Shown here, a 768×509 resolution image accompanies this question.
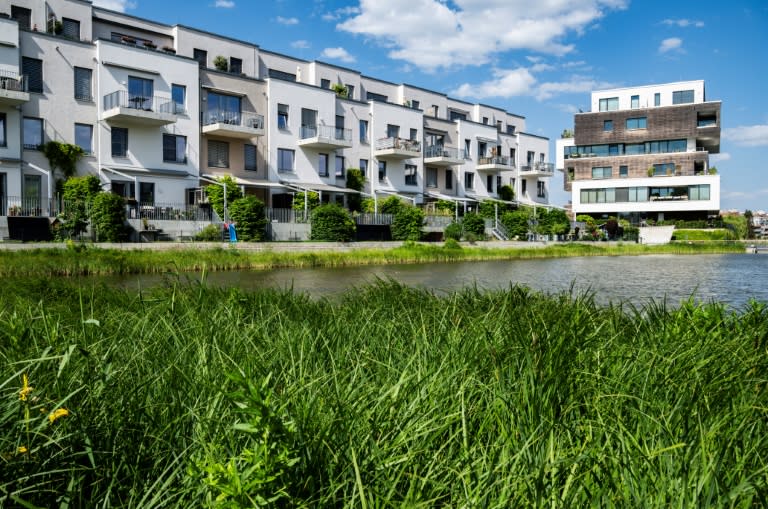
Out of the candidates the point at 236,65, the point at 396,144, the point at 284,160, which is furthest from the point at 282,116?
the point at 396,144

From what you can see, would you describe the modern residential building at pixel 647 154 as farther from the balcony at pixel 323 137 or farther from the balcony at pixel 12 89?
the balcony at pixel 12 89

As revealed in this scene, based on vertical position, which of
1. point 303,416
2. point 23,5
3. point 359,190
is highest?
point 23,5

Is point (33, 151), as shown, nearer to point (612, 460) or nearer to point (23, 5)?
point (23, 5)

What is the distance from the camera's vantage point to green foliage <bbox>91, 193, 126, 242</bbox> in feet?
74.6

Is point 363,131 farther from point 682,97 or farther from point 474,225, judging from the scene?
point 682,97

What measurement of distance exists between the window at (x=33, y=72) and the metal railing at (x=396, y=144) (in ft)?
68.4

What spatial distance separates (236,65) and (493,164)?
874 inches

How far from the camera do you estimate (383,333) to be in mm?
4324

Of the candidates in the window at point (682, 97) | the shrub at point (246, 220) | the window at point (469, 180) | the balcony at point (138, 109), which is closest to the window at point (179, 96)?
the balcony at point (138, 109)

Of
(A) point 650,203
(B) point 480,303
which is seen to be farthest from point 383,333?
(A) point 650,203

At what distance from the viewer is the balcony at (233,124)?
32.1 metres

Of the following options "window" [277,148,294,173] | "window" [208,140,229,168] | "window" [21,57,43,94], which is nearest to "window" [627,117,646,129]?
"window" [277,148,294,173]

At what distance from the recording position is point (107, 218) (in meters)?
22.7

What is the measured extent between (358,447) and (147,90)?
3141 centimetres
